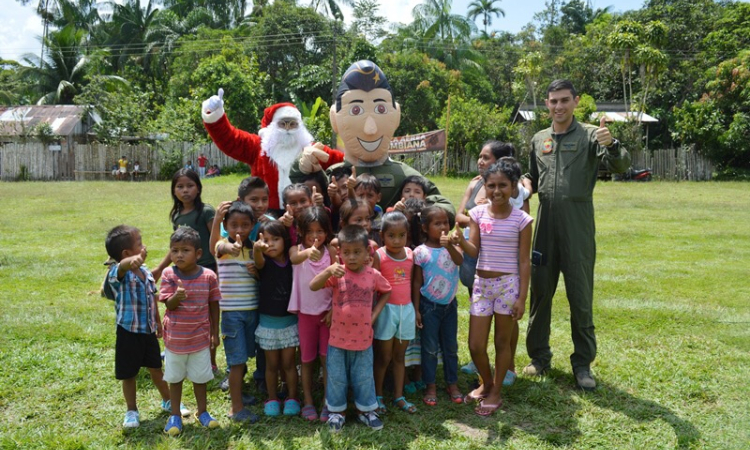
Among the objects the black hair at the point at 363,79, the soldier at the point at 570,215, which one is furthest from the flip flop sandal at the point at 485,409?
the black hair at the point at 363,79

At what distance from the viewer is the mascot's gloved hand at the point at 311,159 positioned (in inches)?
169

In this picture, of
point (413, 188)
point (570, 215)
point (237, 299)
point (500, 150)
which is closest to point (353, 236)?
point (237, 299)

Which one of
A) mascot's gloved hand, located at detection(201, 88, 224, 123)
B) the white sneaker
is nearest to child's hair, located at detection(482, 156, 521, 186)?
mascot's gloved hand, located at detection(201, 88, 224, 123)

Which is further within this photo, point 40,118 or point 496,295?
point 40,118

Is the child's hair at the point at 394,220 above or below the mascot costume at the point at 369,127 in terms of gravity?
below

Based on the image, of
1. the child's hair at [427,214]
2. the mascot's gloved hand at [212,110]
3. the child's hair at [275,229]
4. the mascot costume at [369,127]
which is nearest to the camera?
the child's hair at [275,229]

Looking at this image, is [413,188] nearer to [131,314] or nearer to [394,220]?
[394,220]

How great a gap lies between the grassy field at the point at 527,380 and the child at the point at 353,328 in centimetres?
15

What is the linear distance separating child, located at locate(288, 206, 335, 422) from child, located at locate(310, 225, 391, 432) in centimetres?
13

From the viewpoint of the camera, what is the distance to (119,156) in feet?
75.7

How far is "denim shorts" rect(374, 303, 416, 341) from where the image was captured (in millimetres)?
3631

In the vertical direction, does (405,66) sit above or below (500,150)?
above

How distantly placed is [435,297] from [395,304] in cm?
32

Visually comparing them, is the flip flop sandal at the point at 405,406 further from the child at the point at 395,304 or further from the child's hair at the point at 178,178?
the child's hair at the point at 178,178
